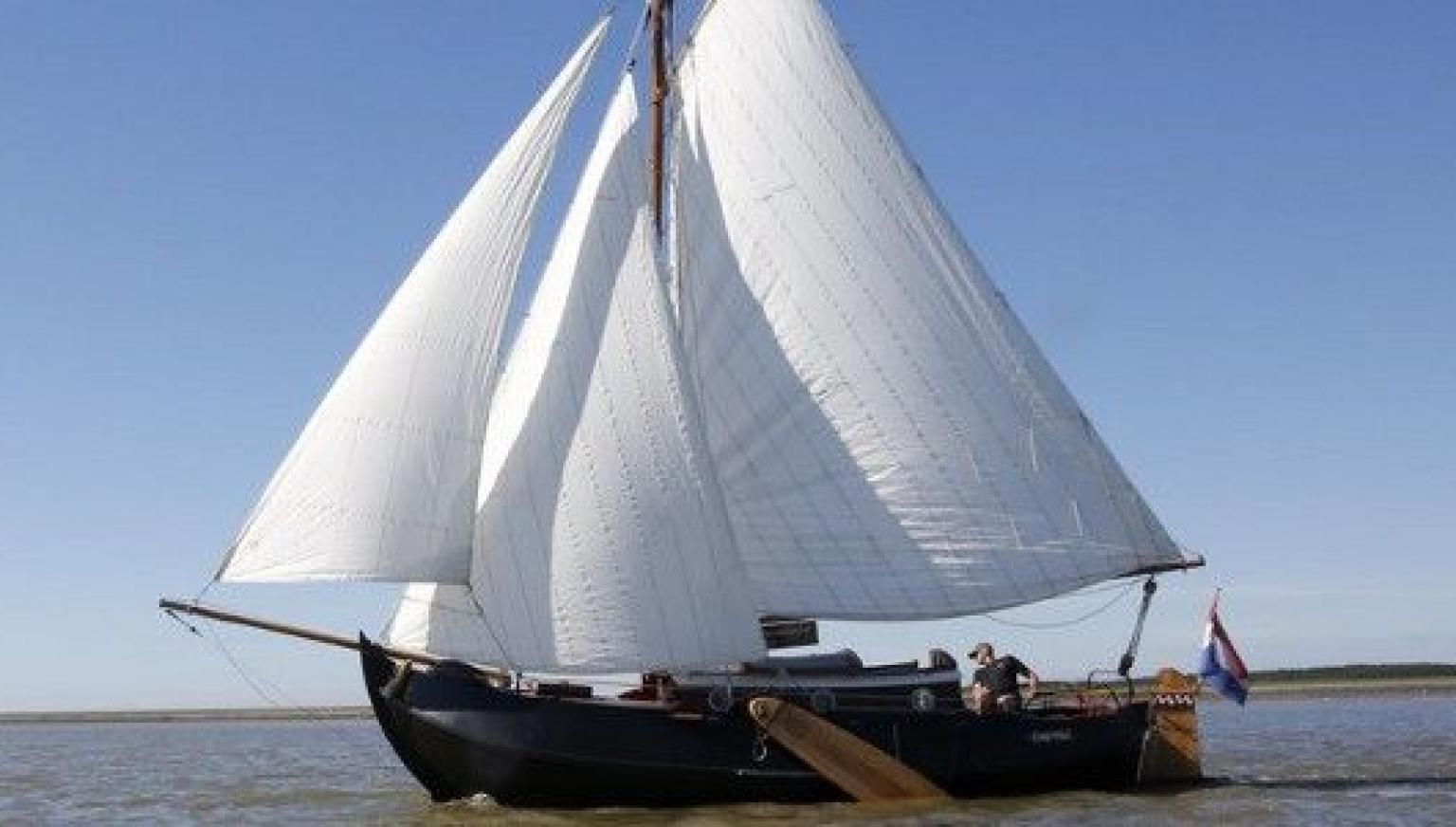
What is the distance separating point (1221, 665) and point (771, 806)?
31.5 ft

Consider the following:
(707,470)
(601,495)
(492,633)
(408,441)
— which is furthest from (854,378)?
(408,441)

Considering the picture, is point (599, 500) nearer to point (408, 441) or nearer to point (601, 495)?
point (601, 495)

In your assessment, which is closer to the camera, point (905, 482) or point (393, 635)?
point (393, 635)

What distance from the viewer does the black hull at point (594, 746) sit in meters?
27.9

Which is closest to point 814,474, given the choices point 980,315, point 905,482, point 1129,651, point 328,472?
point 905,482

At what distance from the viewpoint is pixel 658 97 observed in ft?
112

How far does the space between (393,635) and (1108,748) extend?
13.0 m

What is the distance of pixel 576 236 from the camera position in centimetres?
3002

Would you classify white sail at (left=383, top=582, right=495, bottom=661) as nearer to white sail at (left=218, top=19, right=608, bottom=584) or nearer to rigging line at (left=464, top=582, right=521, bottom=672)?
rigging line at (left=464, top=582, right=521, bottom=672)

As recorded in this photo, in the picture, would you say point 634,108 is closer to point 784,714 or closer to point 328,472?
point 328,472

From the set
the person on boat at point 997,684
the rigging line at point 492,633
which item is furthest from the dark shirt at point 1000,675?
the rigging line at point 492,633

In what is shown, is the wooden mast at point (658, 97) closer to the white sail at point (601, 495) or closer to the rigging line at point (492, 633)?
the white sail at point (601, 495)

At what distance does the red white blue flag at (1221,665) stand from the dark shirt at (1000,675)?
373cm

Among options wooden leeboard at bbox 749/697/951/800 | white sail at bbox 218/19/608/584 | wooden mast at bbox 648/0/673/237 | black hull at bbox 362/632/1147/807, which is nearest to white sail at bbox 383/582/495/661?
black hull at bbox 362/632/1147/807
